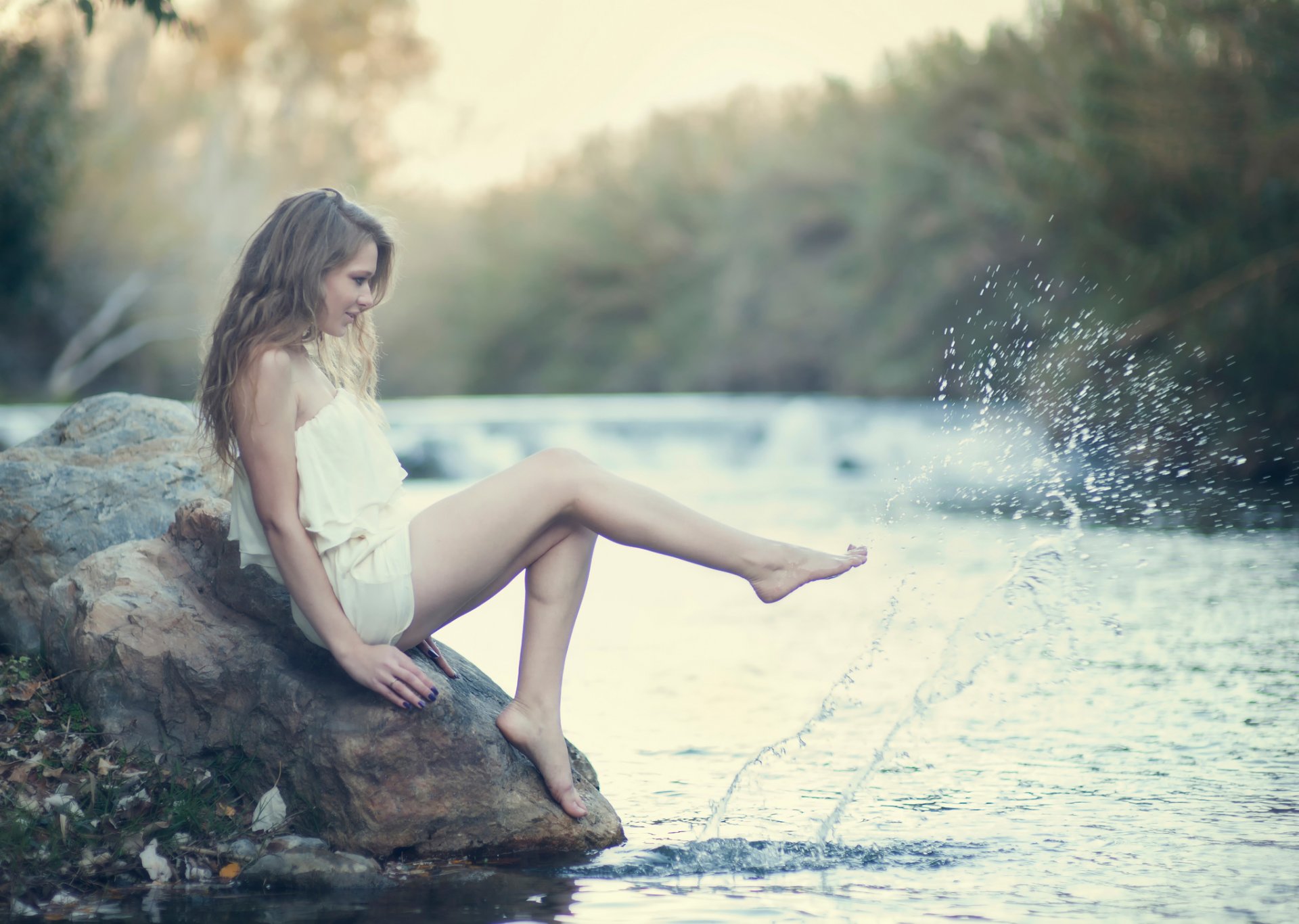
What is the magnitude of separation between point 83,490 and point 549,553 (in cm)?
170

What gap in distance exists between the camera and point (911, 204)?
2098 centimetres

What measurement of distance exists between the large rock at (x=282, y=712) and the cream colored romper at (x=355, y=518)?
223mm

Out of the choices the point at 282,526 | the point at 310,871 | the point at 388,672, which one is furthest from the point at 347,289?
the point at 310,871

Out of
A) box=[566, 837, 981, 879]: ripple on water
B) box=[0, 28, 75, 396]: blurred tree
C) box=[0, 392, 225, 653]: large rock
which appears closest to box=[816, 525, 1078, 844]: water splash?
box=[566, 837, 981, 879]: ripple on water

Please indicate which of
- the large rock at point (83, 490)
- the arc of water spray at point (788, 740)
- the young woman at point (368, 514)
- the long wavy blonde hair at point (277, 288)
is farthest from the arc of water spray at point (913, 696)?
the large rock at point (83, 490)

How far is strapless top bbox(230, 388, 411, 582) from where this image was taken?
330 cm

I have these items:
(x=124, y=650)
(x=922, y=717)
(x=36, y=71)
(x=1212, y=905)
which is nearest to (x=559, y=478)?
(x=124, y=650)

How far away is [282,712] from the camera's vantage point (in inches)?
137

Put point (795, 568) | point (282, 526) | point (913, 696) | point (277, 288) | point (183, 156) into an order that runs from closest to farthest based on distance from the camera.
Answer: point (282, 526) → point (277, 288) → point (795, 568) → point (913, 696) → point (183, 156)

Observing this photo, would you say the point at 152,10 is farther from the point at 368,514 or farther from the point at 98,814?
the point at 98,814

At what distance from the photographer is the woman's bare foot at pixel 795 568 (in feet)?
11.7

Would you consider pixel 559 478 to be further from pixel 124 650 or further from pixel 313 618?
pixel 124 650

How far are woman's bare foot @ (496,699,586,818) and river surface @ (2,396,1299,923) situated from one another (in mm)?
191

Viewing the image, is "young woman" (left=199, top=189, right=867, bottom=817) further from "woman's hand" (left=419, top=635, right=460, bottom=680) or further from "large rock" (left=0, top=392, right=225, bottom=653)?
"large rock" (left=0, top=392, right=225, bottom=653)
